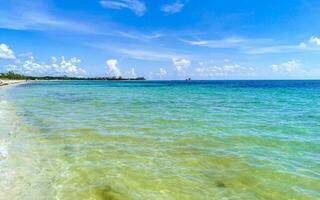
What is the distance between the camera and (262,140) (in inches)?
459

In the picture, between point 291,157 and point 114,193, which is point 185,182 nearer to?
point 114,193

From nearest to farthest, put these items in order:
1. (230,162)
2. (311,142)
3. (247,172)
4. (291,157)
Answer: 1. (247,172)
2. (230,162)
3. (291,157)
4. (311,142)

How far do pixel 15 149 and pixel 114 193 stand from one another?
5.16 m

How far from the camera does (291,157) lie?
30.3 ft

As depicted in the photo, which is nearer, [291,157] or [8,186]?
[8,186]

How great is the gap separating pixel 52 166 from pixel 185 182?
379cm

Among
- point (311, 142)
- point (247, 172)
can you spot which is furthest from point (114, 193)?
point (311, 142)

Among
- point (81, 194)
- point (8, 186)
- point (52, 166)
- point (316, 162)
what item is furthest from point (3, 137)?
point (316, 162)

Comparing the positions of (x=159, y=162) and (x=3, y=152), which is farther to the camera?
(x=3, y=152)

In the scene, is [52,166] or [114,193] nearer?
[114,193]

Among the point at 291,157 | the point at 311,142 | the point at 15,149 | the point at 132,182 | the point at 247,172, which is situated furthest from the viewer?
the point at 311,142

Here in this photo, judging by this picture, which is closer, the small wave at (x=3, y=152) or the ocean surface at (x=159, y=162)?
the ocean surface at (x=159, y=162)

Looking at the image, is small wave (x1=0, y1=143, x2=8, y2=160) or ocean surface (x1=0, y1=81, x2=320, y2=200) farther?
small wave (x1=0, y1=143, x2=8, y2=160)

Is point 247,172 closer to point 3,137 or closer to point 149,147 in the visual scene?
point 149,147
